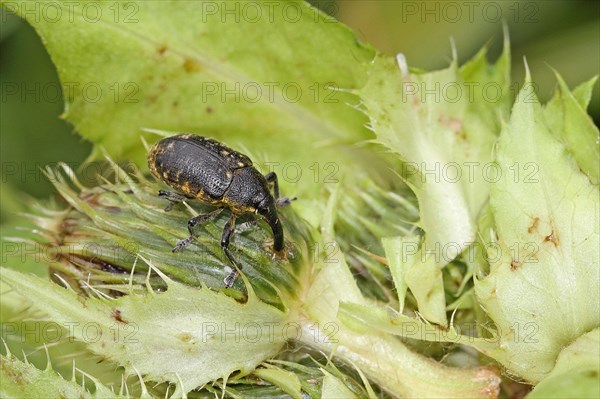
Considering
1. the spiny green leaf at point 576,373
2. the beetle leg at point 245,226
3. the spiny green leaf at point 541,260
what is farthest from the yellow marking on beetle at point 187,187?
the spiny green leaf at point 576,373

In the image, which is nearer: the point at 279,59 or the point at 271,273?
A: the point at 271,273

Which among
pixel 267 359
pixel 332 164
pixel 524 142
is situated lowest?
pixel 267 359

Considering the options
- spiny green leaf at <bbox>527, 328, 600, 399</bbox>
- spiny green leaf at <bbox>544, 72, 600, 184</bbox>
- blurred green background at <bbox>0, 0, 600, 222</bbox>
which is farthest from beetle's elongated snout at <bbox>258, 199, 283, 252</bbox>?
blurred green background at <bbox>0, 0, 600, 222</bbox>

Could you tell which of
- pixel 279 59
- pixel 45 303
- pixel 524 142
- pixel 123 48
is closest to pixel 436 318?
pixel 524 142

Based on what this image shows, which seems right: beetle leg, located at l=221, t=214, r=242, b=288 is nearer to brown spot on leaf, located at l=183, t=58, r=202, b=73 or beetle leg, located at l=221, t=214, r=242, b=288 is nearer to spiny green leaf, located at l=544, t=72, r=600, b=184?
brown spot on leaf, located at l=183, t=58, r=202, b=73

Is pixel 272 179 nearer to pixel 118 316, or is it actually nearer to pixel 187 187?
pixel 187 187

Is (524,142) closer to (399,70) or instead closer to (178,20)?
(399,70)
